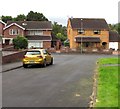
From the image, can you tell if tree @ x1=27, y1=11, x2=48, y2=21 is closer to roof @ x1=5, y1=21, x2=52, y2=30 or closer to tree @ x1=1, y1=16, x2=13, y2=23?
tree @ x1=1, y1=16, x2=13, y2=23

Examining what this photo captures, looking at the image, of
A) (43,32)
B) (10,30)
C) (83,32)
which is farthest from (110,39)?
(10,30)

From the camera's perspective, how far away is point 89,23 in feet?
297

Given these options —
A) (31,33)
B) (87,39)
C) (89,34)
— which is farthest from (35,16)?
(87,39)

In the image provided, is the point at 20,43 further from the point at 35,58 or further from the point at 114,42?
the point at 35,58

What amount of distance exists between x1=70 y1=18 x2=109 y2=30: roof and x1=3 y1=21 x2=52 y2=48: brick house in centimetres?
657

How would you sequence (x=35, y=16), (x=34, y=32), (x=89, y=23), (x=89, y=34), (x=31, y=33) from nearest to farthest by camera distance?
(x=34, y=32)
(x=31, y=33)
(x=89, y=34)
(x=89, y=23)
(x=35, y=16)

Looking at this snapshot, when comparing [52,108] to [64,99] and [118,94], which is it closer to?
[64,99]

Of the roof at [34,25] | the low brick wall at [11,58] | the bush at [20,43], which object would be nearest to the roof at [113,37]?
the roof at [34,25]

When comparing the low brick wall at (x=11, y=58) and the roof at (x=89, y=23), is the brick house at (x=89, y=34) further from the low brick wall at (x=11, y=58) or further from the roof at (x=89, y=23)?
the low brick wall at (x=11, y=58)

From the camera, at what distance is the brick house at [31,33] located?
84.8 metres

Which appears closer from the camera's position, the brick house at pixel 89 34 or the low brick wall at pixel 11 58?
the low brick wall at pixel 11 58

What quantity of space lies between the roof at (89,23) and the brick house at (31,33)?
21.6 ft

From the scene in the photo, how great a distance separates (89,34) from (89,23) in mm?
3344

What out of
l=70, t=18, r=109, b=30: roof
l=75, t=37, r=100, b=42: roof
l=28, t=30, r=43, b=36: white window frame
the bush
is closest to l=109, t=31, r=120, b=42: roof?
l=70, t=18, r=109, b=30: roof
